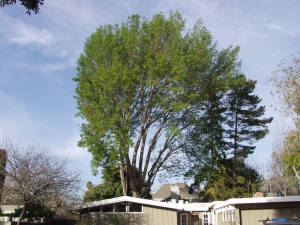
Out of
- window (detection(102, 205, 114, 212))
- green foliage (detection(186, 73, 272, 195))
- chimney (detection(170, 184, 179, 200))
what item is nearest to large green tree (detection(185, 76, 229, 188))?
green foliage (detection(186, 73, 272, 195))

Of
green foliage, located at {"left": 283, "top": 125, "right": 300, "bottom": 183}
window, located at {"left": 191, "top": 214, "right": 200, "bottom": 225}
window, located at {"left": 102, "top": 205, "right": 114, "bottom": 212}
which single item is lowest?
window, located at {"left": 191, "top": 214, "right": 200, "bottom": 225}

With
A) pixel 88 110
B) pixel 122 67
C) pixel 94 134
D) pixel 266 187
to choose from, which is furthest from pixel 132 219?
pixel 266 187

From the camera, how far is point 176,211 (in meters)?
24.6

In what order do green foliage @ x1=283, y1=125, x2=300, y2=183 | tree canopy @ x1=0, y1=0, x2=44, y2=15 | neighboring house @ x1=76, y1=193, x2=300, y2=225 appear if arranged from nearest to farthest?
tree canopy @ x1=0, y1=0, x2=44, y2=15 → green foliage @ x1=283, y1=125, x2=300, y2=183 → neighboring house @ x1=76, y1=193, x2=300, y2=225

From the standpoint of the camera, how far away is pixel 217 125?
3259 cm

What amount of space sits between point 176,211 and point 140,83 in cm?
966

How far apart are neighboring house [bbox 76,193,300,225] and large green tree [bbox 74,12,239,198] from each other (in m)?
3.51

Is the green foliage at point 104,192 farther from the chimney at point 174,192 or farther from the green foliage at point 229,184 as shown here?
the chimney at point 174,192

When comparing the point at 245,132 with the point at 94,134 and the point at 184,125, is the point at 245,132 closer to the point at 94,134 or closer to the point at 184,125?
the point at 184,125

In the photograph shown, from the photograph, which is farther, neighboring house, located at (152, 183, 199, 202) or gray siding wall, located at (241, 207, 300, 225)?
neighboring house, located at (152, 183, 199, 202)

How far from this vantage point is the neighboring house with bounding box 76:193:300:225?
21.3m

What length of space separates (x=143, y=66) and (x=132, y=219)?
11.1 meters

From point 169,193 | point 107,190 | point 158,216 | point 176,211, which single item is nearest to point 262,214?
point 176,211

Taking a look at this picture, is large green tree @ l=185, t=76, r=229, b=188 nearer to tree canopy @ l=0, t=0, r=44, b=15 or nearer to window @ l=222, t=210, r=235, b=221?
window @ l=222, t=210, r=235, b=221
